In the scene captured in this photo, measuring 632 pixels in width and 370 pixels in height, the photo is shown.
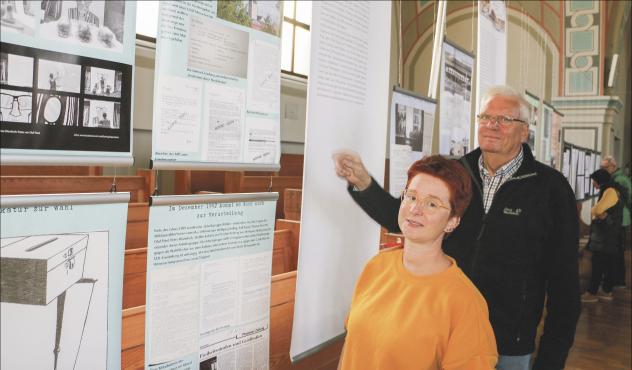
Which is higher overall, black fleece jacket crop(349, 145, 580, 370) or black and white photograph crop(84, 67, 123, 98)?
black and white photograph crop(84, 67, 123, 98)

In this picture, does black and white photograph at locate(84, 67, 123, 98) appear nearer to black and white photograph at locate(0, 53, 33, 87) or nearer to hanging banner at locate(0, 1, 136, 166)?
hanging banner at locate(0, 1, 136, 166)

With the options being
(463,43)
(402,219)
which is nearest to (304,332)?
(402,219)

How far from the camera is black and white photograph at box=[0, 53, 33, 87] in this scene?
130 cm

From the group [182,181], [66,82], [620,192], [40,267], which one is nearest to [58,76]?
[66,82]

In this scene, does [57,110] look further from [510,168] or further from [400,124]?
[400,124]

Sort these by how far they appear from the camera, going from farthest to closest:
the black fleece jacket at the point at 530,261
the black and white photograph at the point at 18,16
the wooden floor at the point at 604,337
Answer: the wooden floor at the point at 604,337, the black fleece jacket at the point at 530,261, the black and white photograph at the point at 18,16

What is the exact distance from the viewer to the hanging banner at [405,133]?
289cm

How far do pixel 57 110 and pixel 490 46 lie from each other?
3.25m

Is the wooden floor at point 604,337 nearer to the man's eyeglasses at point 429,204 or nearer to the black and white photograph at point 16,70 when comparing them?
the man's eyeglasses at point 429,204

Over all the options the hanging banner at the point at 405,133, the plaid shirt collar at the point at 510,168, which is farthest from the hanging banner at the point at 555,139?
the plaid shirt collar at the point at 510,168

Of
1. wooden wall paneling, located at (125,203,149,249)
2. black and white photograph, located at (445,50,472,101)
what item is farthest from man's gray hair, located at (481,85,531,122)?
wooden wall paneling, located at (125,203,149,249)

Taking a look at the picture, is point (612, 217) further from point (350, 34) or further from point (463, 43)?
point (350, 34)

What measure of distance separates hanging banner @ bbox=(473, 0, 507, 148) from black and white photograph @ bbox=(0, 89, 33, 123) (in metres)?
2.83

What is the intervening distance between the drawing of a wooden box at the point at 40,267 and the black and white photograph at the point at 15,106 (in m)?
0.29
